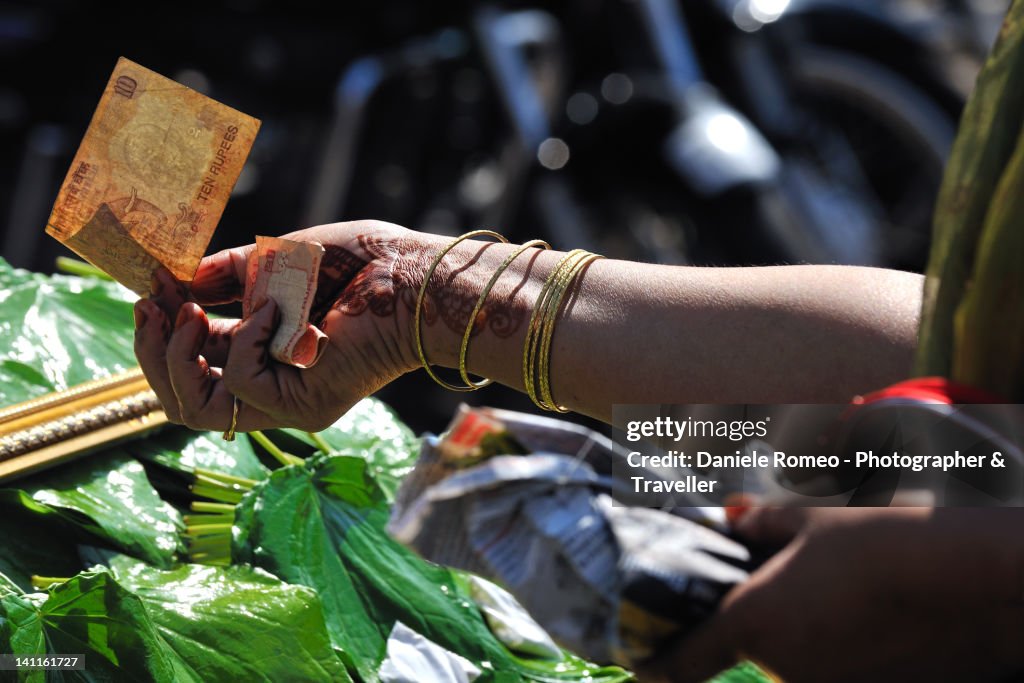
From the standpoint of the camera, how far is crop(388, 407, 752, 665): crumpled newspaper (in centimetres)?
92

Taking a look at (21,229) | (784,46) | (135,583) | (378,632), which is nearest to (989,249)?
(378,632)

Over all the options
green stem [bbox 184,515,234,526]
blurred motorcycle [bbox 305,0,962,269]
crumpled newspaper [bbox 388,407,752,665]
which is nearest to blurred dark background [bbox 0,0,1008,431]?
blurred motorcycle [bbox 305,0,962,269]

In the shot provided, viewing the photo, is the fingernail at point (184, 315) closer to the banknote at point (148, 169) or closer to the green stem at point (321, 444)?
the banknote at point (148, 169)

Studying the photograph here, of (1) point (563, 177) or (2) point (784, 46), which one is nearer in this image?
(1) point (563, 177)

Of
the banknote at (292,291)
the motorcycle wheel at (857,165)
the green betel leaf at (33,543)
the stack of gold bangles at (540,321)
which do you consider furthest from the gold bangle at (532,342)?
the motorcycle wheel at (857,165)

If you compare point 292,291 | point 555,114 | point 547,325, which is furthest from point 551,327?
point 555,114

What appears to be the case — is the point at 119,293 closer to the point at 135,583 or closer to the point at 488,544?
the point at 135,583

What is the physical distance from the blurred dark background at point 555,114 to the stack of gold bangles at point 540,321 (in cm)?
245

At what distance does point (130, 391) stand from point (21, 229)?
4.13 meters

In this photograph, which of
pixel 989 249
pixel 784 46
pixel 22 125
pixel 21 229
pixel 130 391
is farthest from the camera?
pixel 22 125

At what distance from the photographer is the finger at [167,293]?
1441mm

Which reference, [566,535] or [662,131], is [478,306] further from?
[662,131]

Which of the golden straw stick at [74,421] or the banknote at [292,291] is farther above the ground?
the banknote at [292,291]

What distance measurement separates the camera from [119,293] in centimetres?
185
